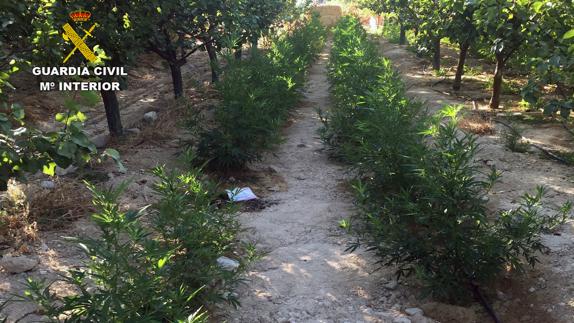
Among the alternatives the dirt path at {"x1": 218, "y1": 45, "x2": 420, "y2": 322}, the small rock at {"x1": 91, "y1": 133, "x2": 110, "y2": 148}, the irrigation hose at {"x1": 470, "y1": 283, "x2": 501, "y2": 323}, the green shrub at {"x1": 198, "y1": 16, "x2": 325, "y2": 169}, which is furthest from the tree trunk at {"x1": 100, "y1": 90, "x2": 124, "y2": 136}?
the irrigation hose at {"x1": 470, "y1": 283, "x2": 501, "y2": 323}

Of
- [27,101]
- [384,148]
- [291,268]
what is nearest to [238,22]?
[27,101]

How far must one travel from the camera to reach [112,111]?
272 inches

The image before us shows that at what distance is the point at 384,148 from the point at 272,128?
2.23 meters

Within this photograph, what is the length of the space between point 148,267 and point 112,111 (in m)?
4.85

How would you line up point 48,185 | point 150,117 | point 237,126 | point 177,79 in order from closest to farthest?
point 48,185, point 237,126, point 150,117, point 177,79

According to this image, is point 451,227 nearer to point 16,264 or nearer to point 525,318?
point 525,318

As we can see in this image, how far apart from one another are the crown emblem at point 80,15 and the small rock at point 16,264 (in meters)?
3.14

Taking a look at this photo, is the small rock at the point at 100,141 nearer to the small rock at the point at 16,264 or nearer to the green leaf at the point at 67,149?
the small rock at the point at 16,264

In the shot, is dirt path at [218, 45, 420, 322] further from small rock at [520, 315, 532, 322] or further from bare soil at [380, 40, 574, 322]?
small rock at [520, 315, 532, 322]

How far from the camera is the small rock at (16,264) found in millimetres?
3648

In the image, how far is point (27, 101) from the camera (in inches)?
333

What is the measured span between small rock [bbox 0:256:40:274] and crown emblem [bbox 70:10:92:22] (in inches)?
123

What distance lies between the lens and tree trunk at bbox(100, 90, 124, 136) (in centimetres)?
676

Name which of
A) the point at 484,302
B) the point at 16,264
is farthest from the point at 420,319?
the point at 16,264
